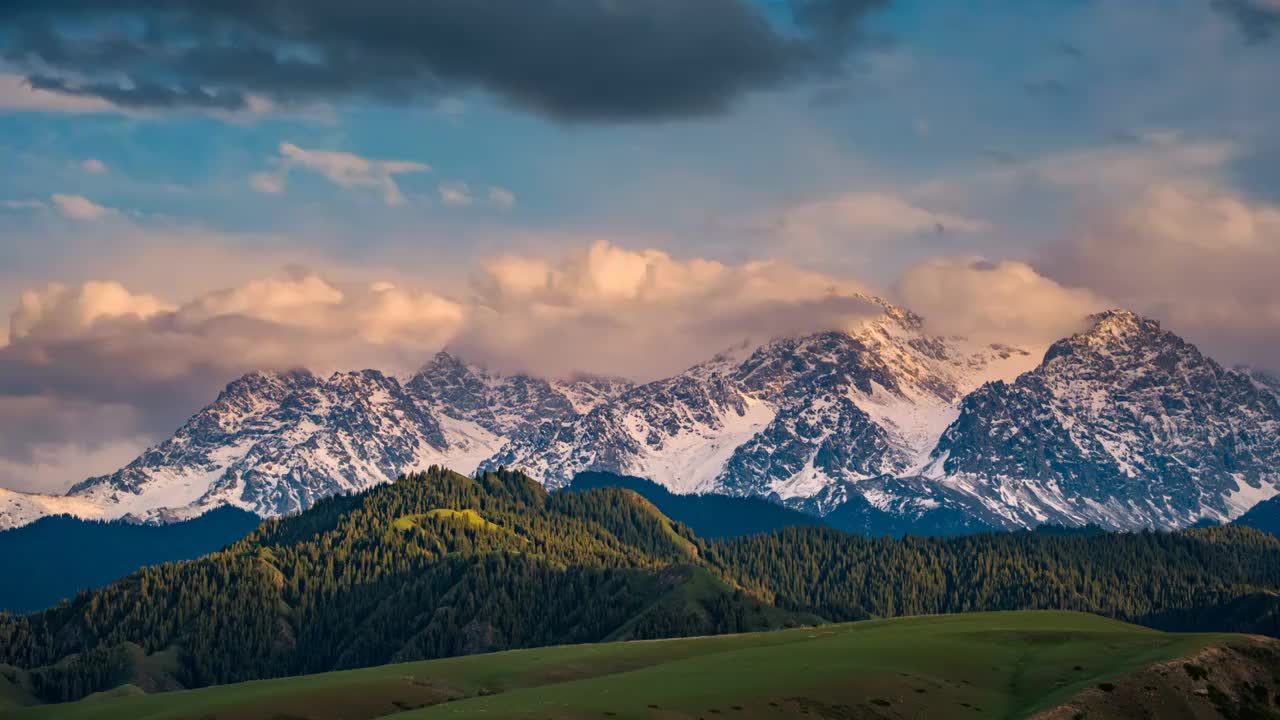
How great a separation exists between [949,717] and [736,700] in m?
26.1

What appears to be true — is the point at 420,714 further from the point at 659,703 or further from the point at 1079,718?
the point at 1079,718

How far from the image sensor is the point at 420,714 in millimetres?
196250

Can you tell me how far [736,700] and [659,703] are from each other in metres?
9.45

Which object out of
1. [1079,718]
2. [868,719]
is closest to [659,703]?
[868,719]

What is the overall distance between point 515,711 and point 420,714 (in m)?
14.5

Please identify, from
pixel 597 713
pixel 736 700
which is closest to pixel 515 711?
pixel 597 713

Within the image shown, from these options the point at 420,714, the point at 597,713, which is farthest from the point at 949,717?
the point at 420,714

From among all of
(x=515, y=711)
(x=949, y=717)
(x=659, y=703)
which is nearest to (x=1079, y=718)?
(x=949, y=717)

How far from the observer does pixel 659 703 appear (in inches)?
7731

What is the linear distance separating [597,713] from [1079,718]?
58.5 m

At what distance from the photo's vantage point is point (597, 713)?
619 feet

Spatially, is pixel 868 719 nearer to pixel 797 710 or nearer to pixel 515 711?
pixel 797 710

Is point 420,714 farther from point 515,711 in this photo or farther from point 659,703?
point 659,703

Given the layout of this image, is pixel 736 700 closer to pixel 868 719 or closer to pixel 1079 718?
pixel 868 719
